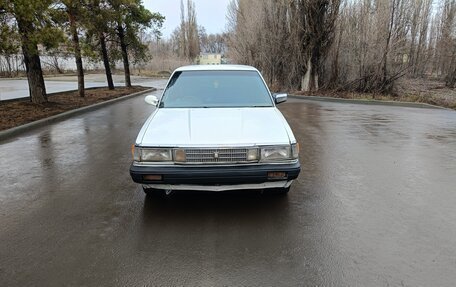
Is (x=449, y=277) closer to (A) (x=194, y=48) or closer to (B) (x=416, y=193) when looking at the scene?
(B) (x=416, y=193)

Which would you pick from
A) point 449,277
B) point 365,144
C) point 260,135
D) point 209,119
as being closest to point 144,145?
point 209,119

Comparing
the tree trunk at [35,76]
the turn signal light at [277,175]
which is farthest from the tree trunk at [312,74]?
the turn signal light at [277,175]

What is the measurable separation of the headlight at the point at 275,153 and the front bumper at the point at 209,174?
0.28 ft

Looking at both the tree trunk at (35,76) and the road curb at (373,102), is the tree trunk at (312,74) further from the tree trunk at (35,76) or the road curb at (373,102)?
the tree trunk at (35,76)

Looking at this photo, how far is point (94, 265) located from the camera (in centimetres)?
306

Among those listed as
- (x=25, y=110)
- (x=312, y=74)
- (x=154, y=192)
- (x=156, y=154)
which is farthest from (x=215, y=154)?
(x=312, y=74)

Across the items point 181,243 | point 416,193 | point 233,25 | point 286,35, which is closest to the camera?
point 181,243

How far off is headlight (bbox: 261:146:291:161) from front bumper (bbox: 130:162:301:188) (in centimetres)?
9

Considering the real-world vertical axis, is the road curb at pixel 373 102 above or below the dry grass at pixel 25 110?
below

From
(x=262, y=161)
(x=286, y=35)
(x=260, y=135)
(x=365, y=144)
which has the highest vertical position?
(x=286, y=35)

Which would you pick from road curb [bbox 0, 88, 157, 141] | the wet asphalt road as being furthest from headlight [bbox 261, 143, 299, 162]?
road curb [bbox 0, 88, 157, 141]

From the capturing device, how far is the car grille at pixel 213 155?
3.81 meters

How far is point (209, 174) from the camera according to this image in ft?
12.3

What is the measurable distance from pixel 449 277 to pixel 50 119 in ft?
36.1
